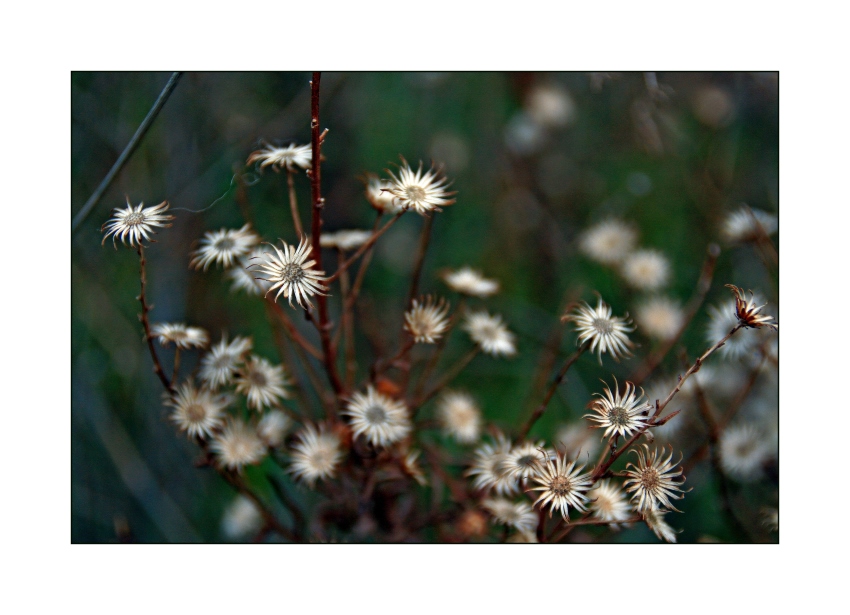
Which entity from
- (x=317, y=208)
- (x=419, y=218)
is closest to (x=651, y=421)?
(x=317, y=208)

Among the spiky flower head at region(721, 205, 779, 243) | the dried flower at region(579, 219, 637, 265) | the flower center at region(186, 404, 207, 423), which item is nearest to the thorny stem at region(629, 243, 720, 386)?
the spiky flower head at region(721, 205, 779, 243)

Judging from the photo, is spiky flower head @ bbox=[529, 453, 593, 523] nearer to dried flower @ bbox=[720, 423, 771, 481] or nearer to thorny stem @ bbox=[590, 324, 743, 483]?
thorny stem @ bbox=[590, 324, 743, 483]

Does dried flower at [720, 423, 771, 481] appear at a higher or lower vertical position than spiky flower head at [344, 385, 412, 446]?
lower

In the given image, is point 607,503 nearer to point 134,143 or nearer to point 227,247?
point 227,247

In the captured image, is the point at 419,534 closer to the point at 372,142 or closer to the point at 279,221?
the point at 279,221

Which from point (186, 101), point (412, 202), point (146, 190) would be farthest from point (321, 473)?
point (186, 101)

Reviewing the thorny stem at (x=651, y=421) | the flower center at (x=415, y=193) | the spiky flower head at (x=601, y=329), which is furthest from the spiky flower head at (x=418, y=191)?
the thorny stem at (x=651, y=421)
